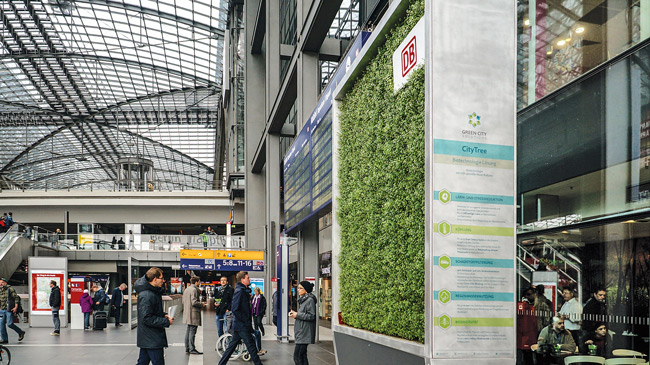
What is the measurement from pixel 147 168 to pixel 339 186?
62.8 meters

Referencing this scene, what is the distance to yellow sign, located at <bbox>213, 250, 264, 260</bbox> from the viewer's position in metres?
25.4

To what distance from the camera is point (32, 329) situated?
22.0 metres

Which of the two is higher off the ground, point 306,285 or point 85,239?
point 306,285

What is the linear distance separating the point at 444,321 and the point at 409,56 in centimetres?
228

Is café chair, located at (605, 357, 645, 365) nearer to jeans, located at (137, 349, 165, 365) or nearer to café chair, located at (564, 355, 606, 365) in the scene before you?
café chair, located at (564, 355, 606, 365)

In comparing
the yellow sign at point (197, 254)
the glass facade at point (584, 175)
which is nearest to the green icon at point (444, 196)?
the glass facade at point (584, 175)

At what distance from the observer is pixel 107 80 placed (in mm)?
60625

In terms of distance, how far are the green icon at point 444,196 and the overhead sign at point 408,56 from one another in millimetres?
1151

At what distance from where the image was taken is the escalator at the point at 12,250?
31.5 metres

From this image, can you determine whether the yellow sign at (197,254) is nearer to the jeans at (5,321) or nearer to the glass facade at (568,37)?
the jeans at (5,321)

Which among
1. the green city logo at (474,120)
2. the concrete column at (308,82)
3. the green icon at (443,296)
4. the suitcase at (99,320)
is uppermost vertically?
the concrete column at (308,82)

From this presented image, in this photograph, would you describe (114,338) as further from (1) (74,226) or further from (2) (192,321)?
(1) (74,226)

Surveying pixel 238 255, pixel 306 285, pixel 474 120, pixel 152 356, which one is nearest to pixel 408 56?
pixel 474 120

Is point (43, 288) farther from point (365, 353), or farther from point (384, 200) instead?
point (384, 200)
